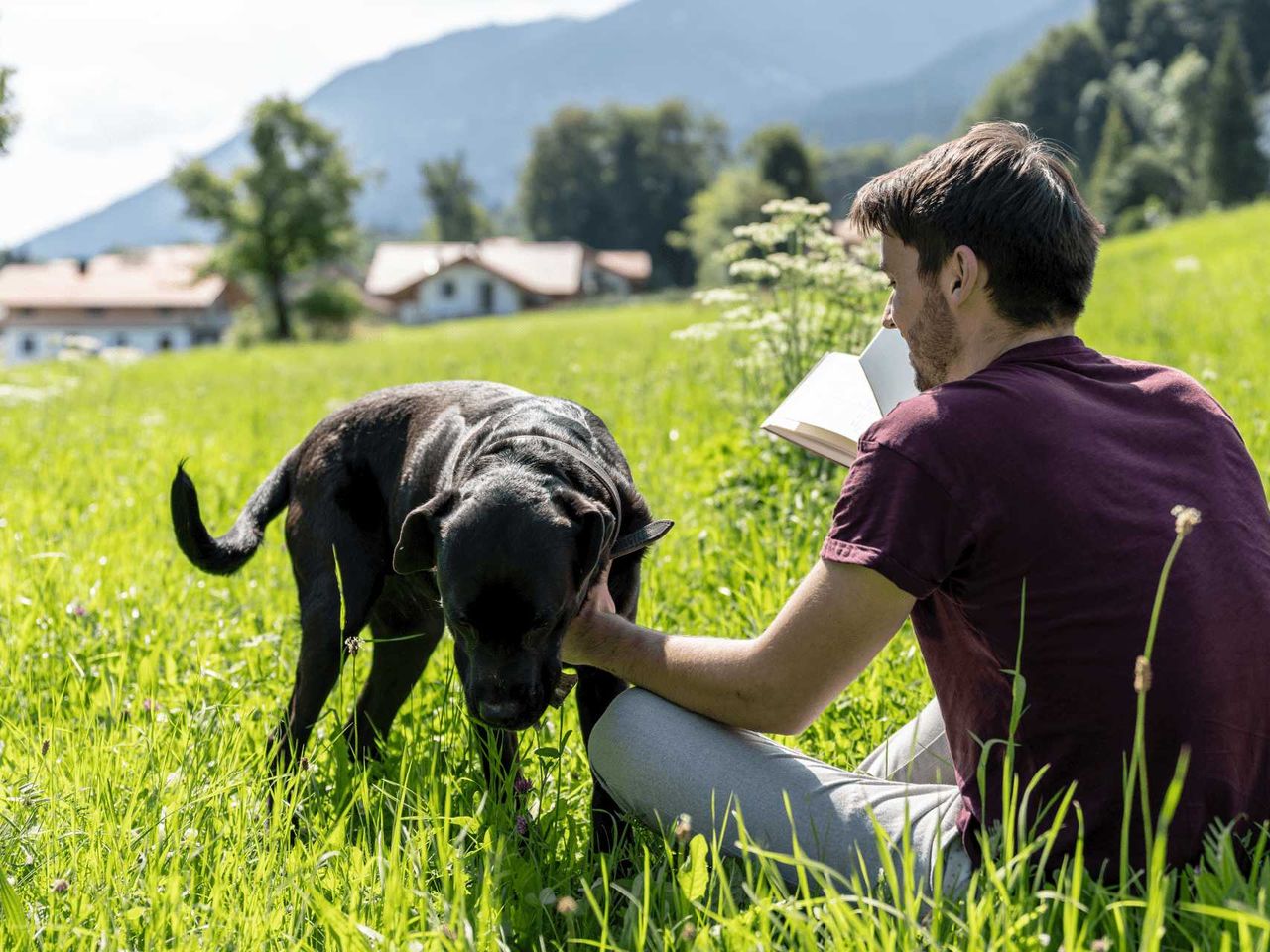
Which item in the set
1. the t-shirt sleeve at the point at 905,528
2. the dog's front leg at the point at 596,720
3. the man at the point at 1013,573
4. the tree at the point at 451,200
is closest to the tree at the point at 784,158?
the tree at the point at 451,200

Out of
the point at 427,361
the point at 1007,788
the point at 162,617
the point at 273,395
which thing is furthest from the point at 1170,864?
the point at 427,361

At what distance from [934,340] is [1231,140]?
2655 inches

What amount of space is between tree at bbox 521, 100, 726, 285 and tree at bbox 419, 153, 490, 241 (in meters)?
9.98

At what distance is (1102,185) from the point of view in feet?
222

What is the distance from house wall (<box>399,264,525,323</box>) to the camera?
76.9 metres

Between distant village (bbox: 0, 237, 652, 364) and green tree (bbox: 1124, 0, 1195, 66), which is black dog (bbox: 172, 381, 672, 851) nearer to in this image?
distant village (bbox: 0, 237, 652, 364)

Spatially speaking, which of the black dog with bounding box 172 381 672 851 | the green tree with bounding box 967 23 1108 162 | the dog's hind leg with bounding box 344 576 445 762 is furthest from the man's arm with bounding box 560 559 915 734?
the green tree with bounding box 967 23 1108 162

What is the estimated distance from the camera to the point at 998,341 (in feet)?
7.48

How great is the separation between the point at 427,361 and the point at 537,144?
284 ft

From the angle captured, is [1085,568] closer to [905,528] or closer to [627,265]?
[905,528]

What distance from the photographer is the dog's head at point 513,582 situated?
93.9 inches

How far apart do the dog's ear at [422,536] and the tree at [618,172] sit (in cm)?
9431

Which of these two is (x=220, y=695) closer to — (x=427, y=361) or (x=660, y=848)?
(x=660, y=848)

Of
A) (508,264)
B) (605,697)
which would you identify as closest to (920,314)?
(605,697)
